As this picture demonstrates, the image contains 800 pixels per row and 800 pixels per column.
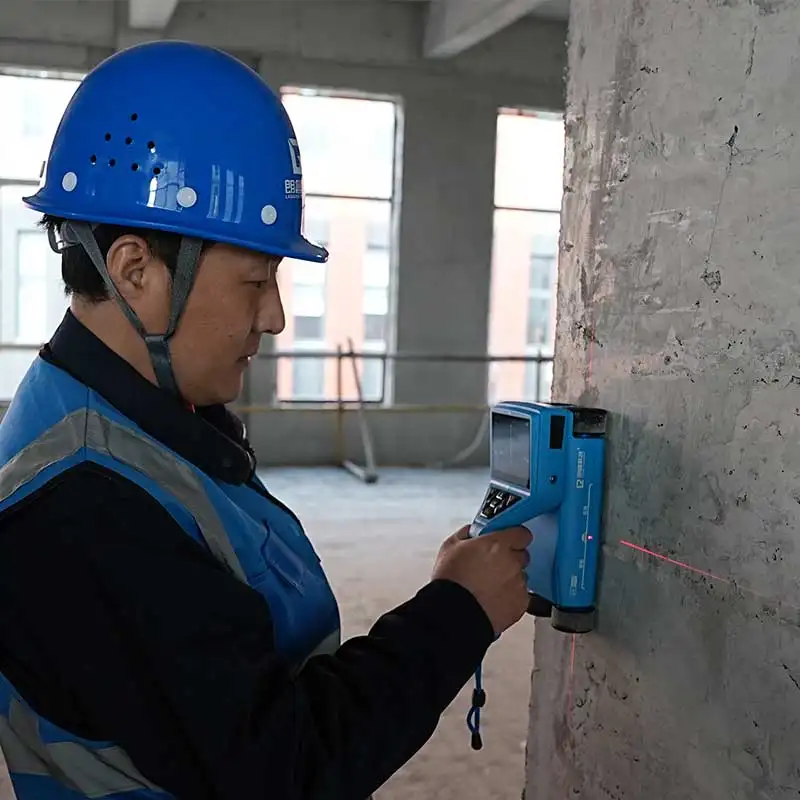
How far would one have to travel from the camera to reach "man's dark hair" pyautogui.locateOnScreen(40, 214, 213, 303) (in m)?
0.98

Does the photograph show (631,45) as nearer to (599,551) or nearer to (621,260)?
(621,260)

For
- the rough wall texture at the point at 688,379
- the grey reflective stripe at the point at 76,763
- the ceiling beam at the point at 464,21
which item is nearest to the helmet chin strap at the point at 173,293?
the grey reflective stripe at the point at 76,763

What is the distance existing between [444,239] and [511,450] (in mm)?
5916

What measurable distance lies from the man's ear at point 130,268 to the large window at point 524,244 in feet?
20.6

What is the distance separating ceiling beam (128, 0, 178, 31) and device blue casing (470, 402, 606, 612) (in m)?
5.11

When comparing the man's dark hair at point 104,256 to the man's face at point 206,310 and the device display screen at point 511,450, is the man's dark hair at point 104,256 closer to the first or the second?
the man's face at point 206,310

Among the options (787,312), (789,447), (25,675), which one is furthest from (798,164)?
(25,675)

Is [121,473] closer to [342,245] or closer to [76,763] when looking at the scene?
[76,763]

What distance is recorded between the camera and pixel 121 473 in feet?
2.90

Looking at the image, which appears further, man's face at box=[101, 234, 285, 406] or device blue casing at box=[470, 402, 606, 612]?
device blue casing at box=[470, 402, 606, 612]

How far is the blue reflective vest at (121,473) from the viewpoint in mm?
897

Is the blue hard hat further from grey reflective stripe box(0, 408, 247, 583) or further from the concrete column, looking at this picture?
the concrete column

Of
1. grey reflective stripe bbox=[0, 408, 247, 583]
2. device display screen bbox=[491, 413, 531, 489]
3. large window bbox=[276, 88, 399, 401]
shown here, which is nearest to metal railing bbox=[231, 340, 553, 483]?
large window bbox=[276, 88, 399, 401]

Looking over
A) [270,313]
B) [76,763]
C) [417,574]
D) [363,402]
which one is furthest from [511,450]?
[363,402]
